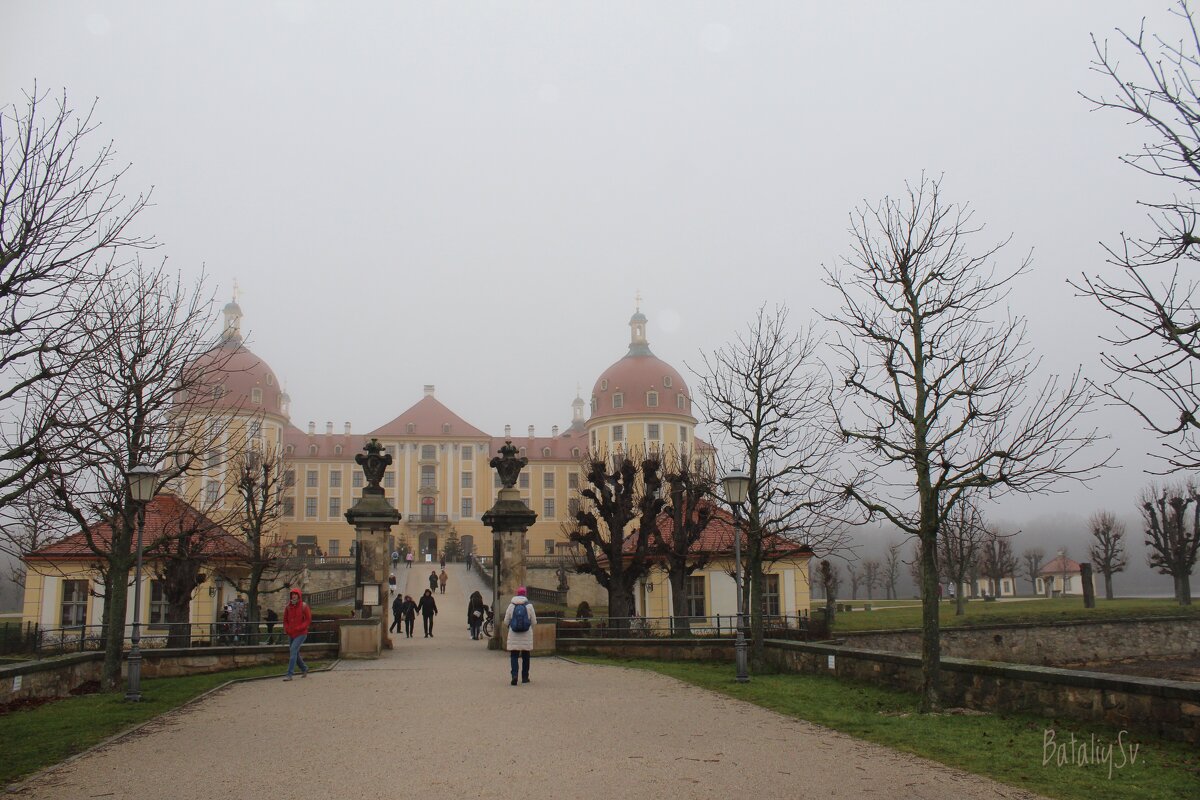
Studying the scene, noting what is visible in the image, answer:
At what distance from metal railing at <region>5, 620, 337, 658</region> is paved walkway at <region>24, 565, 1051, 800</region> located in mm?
7679

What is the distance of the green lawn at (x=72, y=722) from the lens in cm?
952

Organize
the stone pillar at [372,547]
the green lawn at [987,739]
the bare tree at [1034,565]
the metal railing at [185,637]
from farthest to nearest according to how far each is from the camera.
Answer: the bare tree at [1034,565]
the stone pillar at [372,547]
the metal railing at [185,637]
the green lawn at [987,739]

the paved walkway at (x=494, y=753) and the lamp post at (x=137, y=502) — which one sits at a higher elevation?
the lamp post at (x=137, y=502)

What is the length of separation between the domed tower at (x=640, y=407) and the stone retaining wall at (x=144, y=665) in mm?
52616

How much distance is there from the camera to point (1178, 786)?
7730 millimetres

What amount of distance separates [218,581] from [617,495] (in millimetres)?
15778

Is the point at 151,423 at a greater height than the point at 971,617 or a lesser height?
greater

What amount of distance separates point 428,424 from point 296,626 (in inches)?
2878

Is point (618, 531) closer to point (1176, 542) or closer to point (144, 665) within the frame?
point (144, 665)

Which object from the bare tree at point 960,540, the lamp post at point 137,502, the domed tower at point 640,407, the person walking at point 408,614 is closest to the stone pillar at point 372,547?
the person walking at point 408,614

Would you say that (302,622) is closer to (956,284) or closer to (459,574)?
→ (956,284)

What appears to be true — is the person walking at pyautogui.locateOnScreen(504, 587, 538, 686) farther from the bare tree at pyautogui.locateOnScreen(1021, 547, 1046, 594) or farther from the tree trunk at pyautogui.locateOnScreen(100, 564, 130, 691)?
the bare tree at pyautogui.locateOnScreen(1021, 547, 1046, 594)

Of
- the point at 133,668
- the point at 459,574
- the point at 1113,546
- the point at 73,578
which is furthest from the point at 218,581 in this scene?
the point at 1113,546

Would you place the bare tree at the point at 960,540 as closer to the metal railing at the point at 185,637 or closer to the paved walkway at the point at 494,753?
the paved walkway at the point at 494,753
